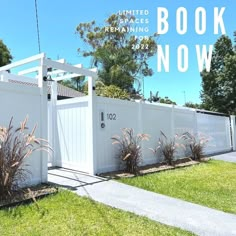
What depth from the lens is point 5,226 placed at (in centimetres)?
466

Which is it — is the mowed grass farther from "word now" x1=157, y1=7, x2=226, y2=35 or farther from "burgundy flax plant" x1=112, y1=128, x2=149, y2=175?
"word now" x1=157, y1=7, x2=226, y2=35

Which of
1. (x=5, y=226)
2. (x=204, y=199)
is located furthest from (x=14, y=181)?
(x=204, y=199)

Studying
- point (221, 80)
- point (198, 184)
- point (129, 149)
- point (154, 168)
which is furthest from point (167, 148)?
point (221, 80)

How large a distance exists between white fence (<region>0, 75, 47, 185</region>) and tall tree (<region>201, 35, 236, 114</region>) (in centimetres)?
1739

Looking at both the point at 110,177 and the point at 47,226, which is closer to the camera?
the point at 47,226

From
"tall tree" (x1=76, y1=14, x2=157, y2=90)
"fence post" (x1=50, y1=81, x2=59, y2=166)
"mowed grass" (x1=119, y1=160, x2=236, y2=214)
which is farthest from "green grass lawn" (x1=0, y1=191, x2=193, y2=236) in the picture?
"tall tree" (x1=76, y1=14, x2=157, y2=90)

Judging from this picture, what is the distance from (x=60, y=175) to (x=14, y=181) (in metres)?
2.26

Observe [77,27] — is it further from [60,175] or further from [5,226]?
[5,226]

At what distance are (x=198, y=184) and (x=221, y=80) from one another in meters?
15.7

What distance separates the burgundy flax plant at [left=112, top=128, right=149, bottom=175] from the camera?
356 inches

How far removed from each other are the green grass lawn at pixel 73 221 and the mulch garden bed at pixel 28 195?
19cm

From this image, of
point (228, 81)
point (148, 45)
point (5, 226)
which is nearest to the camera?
point (5, 226)

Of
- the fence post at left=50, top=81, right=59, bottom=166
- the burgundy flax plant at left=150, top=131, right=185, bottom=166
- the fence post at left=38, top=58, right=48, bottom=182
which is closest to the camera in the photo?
the fence post at left=38, top=58, right=48, bottom=182

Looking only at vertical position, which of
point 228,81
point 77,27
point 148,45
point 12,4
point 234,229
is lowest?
point 234,229
